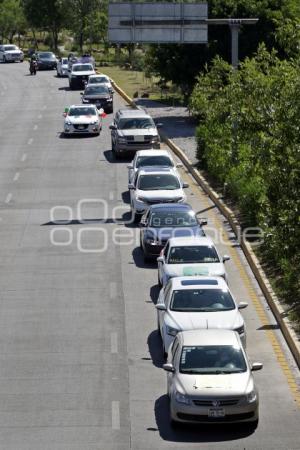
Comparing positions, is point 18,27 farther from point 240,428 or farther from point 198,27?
point 240,428

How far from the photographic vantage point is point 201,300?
20.5 metres

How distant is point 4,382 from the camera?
1894 centimetres

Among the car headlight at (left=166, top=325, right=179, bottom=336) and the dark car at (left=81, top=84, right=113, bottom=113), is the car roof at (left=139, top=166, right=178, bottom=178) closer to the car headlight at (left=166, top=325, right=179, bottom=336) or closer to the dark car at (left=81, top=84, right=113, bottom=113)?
the car headlight at (left=166, top=325, right=179, bottom=336)

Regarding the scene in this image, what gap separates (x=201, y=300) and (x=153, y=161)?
1731cm

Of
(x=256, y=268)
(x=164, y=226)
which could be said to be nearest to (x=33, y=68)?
(x=164, y=226)

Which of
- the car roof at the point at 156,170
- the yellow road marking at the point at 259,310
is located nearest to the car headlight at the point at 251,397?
the yellow road marking at the point at 259,310

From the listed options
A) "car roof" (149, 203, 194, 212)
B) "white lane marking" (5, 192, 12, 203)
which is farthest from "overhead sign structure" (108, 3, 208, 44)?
"car roof" (149, 203, 194, 212)

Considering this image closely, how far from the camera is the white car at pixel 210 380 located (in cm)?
1620

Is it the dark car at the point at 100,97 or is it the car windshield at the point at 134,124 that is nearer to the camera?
the car windshield at the point at 134,124

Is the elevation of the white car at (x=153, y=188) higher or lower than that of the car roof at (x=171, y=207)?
lower

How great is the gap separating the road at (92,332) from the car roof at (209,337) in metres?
1.11

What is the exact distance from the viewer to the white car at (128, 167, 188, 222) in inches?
1271

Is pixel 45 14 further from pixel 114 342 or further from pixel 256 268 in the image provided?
pixel 114 342

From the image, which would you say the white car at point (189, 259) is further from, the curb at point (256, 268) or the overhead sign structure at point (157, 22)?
the overhead sign structure at point (157, 22)
